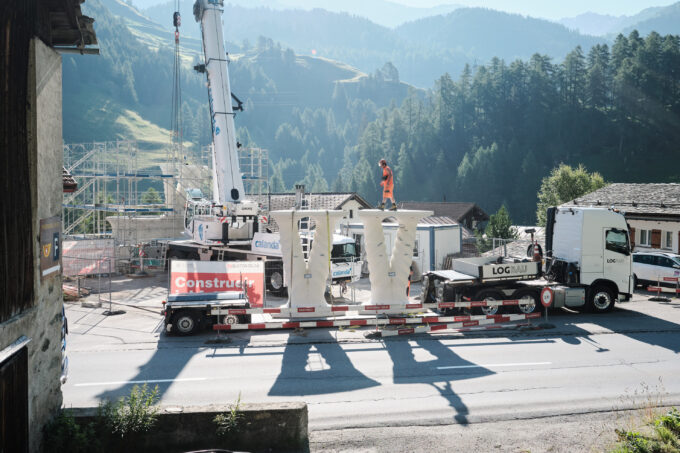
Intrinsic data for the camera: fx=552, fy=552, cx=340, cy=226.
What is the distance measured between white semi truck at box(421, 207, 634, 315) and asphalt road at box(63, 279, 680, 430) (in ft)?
4.13

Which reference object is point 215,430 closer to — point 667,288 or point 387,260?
point 387,260

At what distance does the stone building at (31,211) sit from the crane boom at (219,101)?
1753cm

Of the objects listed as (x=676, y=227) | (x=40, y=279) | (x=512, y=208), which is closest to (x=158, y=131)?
(x=512, y=208)

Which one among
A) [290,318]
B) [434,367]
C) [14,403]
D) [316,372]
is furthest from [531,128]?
[14,403]

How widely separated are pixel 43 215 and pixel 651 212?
2933 cm

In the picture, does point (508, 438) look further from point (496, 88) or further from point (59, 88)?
point (496, 88)

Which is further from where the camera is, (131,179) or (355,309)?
Result: (131,179)

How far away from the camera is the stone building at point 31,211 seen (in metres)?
5.66

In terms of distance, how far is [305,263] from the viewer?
49.8 ft

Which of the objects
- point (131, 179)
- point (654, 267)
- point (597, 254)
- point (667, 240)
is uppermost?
point (131, 179)

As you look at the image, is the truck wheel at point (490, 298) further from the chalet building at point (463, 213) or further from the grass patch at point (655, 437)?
the chalet building at point (463, 213)

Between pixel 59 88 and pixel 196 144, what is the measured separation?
186994 millimetres

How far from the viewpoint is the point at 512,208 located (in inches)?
4254

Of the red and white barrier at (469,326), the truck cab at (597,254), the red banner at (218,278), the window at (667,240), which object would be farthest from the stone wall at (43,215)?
the window at (667,240)
